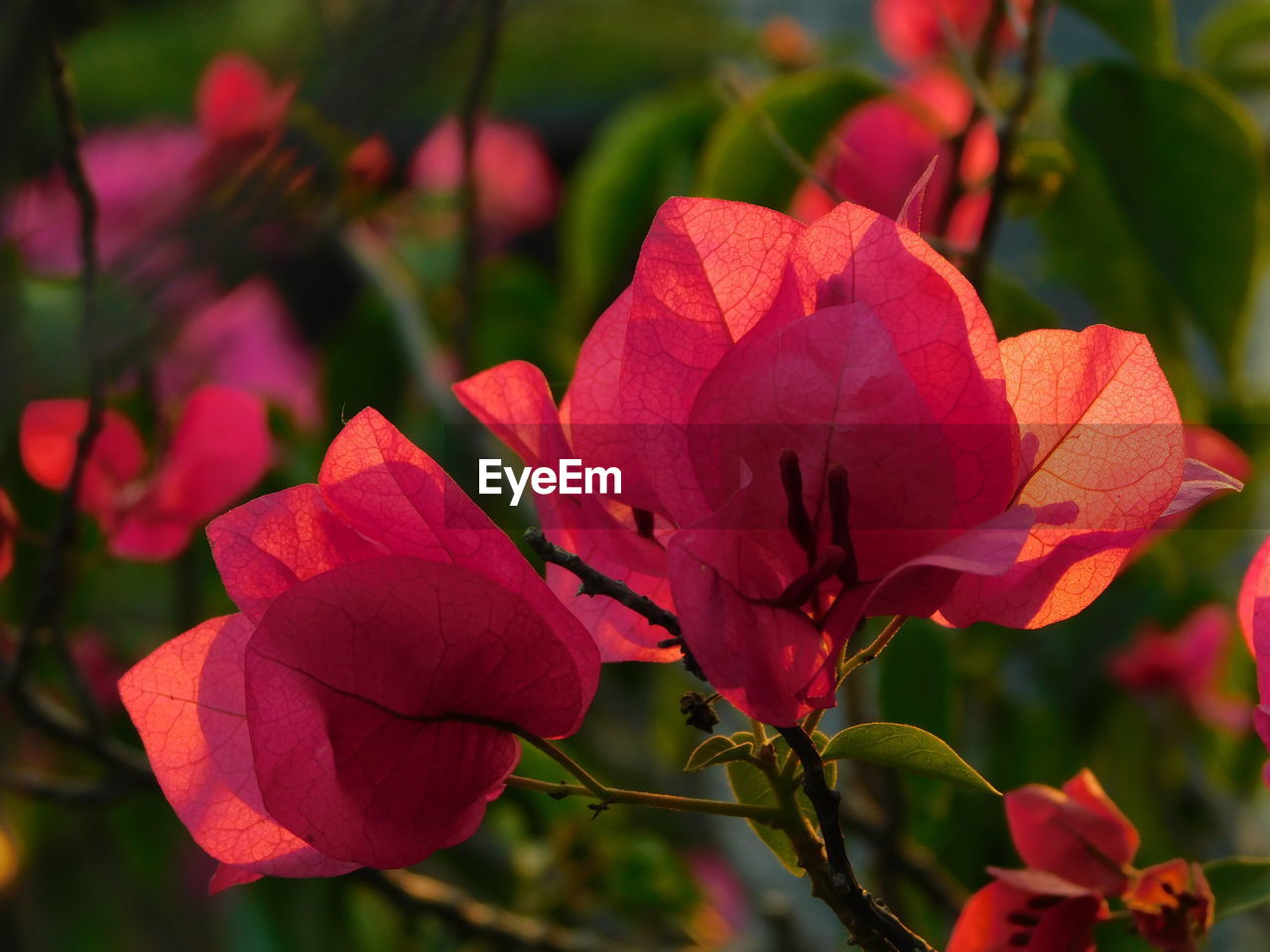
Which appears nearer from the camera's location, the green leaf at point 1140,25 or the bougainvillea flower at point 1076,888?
the bougainvillea flower at point 1076,888

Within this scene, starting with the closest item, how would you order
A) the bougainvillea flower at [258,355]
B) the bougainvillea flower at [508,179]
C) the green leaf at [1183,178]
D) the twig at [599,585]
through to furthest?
the twig at [599,585] → the green leaf at [1183,178] → the bougainvillea flower at [258,355] → the bougainvillea flower at [508,179]

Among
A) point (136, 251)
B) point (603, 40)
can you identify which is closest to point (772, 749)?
point (136, 251)

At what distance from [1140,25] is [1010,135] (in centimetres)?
7

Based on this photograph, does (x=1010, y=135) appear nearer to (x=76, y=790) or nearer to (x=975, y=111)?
Answer: (x=975, y=111)

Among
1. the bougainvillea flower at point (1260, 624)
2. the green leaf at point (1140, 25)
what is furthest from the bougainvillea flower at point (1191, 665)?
the bougainvillea flower at point (1260, 624)

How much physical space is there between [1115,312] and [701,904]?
0.40m

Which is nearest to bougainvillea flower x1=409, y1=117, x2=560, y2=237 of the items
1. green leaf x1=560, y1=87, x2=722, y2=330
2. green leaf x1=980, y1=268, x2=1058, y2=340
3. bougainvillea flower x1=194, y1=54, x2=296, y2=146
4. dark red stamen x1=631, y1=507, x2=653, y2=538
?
bougainvillea flower x1=194, y1=54, x2=296, y2=146

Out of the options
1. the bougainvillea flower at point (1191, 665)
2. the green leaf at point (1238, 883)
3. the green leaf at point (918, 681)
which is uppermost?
the green leaf at point (1238, 883)

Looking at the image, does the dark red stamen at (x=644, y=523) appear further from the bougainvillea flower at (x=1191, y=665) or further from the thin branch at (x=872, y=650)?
the bougainvillea flower at (x=1191, y=665)

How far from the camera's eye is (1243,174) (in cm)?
43

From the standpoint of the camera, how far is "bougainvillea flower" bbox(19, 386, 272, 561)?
484 mm

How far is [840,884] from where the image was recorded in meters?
0.20

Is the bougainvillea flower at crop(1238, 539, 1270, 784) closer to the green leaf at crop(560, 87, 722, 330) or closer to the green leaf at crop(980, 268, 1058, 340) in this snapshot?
the green leaf at crop(980, 268, 1058, 340)

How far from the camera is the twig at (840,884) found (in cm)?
20
